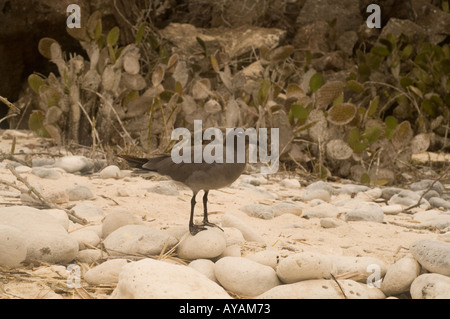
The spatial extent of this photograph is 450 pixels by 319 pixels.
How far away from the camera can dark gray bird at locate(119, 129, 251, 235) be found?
5.19ft

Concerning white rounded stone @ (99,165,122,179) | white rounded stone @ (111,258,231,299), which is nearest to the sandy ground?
white rounded stone @ (99,165,122,179)

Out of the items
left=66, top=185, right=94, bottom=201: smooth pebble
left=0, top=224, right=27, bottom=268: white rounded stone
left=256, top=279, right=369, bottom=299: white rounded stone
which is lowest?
left=256, top=279, right=369, bottom=299: white rounded stone

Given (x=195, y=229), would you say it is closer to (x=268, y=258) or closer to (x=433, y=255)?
(x=268, y=258)

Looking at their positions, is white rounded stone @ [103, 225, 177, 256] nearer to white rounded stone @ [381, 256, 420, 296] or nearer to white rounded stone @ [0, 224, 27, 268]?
white rounded stone @ [0, 224, 27, 268]

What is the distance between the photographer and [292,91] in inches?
130

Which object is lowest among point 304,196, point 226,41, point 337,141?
point 304,196

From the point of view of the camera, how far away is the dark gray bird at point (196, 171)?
1582mm

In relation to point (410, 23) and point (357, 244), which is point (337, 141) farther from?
A: point (410, 23)

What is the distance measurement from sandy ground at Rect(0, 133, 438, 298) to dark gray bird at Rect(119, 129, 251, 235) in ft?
0.75

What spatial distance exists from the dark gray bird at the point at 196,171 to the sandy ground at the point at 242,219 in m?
0.23

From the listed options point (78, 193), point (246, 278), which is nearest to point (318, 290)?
point (246, 278)

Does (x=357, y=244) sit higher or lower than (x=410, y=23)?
lower

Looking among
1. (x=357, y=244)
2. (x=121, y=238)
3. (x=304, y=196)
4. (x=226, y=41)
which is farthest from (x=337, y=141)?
(x=226, y=41)
